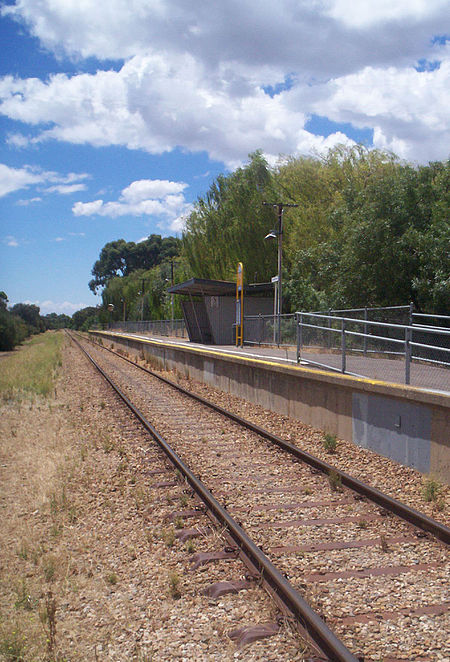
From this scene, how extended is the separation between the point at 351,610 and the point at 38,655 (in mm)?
2171

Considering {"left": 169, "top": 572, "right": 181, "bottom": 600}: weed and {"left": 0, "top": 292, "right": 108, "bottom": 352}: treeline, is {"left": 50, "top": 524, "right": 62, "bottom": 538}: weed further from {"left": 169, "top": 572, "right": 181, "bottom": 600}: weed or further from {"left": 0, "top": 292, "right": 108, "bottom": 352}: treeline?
{"left": 0, "top": 292, "right": 108, "bottom": 352}: treeline

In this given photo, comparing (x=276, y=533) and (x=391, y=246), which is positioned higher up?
(x=391, y=246)

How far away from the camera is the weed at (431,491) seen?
618cm

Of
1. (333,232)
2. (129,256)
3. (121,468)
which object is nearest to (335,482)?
(121,468)

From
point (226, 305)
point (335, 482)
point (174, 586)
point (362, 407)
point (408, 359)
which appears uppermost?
point (226, 305)

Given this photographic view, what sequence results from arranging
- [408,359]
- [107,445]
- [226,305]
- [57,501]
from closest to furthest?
[57,501] → [408,359] → [107,445] → [226,305]

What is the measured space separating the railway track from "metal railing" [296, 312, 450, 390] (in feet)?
6.39

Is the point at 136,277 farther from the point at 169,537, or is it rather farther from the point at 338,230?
the point at 169,537

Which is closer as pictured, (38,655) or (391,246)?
(38,655)

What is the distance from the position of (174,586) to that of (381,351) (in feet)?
23.0

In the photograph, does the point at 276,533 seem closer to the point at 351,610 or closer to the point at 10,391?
the point at 351,610

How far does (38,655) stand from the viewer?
349cm

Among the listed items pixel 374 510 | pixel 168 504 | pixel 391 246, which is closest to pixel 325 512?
pixel 374 510

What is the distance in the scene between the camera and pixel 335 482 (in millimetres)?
6789
